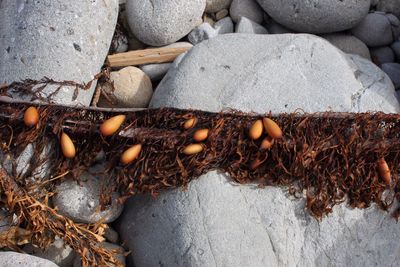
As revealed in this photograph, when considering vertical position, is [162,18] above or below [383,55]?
above

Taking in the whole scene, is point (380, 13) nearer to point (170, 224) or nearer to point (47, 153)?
point (170, 224)

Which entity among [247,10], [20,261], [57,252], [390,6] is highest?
[247,10]

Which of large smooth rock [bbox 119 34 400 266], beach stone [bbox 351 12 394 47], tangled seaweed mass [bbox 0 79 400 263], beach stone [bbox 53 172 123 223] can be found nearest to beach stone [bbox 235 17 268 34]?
large smooth rock [bbox 119 34 400 266]

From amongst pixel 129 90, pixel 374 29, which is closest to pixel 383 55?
pixel 374 29

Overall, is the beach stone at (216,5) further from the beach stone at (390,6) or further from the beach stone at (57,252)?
the beach stone at (57,252)

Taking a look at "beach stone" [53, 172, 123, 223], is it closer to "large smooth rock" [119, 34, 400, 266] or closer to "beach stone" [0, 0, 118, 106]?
"large smooth rock" [119, 34, 400, 266]

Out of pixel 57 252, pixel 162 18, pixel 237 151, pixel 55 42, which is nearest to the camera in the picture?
pixel 237 151

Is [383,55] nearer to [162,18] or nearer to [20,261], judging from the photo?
[162,18]
